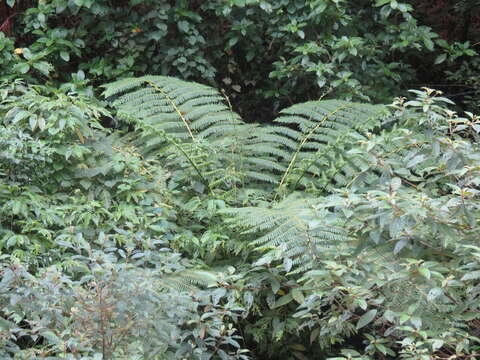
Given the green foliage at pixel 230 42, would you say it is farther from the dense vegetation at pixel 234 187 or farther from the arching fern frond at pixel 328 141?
the arching fern frond at pixel 328 141

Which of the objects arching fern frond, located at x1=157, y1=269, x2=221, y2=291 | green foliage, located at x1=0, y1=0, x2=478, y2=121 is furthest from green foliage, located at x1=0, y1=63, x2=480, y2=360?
green foliage, located at x1=0, y1=0, x2=478, y2=121

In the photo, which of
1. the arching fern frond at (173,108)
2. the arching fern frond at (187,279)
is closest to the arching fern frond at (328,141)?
the arching fern frond at (173,108)

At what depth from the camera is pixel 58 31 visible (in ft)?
16.0

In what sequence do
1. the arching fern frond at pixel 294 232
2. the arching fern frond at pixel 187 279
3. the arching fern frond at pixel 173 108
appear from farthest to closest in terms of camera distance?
the arching fern frond at pixel 173 108, the arching fern frond at pixel 187 279, the arching fern frond at pixel 294 232

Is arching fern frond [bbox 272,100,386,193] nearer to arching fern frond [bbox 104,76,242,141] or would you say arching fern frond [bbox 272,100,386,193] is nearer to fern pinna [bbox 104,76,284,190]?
fern pinna [bbox 104,76,284,190]

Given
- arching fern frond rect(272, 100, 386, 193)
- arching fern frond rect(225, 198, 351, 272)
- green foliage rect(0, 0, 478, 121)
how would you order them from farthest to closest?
green foliage rect(0, 0, 478, 121) < arching fern frond rect(272, 100, 386, 193) < arching fern frond rect(225, 198, 351, 272)

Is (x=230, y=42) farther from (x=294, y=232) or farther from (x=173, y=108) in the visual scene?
(x=294, y=232)

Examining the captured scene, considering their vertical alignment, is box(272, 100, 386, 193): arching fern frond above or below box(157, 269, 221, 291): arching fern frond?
above

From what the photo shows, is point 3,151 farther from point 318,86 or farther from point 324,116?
point 318,86

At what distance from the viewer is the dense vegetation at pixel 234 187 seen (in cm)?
242

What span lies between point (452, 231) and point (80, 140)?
2.16 m

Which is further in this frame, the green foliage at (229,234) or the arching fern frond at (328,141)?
the arching fern frond at (328,141)

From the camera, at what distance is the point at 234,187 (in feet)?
12.8

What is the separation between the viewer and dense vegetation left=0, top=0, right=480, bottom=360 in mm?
2416
